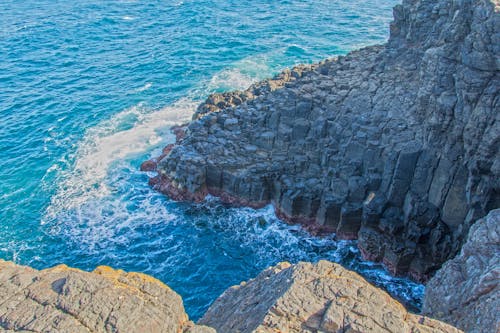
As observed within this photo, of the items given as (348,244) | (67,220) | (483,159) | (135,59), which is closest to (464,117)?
(483,159)

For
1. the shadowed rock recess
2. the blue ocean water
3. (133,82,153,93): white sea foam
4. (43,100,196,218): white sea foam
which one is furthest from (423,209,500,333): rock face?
(133,82,153,93): white sea foam

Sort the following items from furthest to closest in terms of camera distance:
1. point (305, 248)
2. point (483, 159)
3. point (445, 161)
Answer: point (305, 248) → point (445, 161) → point (483, 159)

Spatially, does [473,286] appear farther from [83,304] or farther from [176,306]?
[83,304]

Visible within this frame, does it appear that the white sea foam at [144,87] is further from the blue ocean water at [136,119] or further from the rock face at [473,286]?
the rock face at [473,286]

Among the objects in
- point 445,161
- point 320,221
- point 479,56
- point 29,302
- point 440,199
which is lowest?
point 320,221

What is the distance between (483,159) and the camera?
119 feet

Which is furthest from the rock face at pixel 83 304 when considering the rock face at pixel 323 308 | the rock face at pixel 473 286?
the rock face at pixel 473 286

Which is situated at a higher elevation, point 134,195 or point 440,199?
point 440,199

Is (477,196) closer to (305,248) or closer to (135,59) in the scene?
(305,248)

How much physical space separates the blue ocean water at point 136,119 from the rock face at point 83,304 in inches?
777

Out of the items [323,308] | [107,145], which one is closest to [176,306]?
[323,308]

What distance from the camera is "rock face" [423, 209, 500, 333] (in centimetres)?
2594

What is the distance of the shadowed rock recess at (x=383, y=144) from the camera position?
37.4 m

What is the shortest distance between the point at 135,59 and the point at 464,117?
6289 centimetres
